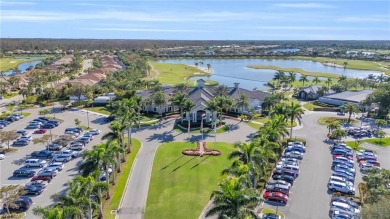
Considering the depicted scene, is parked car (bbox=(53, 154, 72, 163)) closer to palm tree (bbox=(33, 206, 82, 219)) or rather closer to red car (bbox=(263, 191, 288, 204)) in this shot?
palm tree (bbox=(33, 206, 82, 219))

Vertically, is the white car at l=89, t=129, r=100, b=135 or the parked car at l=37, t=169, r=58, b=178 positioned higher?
the white car at l=89, t=129, r=100, b=135

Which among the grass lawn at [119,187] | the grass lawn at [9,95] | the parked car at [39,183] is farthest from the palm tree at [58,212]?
the grass lawn at [9,95]

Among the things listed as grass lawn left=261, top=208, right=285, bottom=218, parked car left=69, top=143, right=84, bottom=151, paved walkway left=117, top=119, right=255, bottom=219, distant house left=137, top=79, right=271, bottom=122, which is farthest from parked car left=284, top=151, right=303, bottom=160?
parked car left=69, top=143, right=84, bottom=151

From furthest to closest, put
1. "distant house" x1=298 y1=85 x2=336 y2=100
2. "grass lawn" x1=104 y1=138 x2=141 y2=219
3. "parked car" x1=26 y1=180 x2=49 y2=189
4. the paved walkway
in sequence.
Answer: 1. "distant house" x1=298 y1=85 x2=336 y2=100
2. "parked car" x1=26 y1=180 x2=49 y2=189
3. the paved walkway
4. "grass lawn" x1=104 y1=138 x2=141 y2=219

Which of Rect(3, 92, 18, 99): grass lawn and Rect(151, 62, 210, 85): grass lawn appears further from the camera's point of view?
Rect(151, 62, 210, 85): grass lawn

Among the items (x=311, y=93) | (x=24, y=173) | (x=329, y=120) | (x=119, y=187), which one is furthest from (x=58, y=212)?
(x=311, y=93)

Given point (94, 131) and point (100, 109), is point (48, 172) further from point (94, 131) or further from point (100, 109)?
point (100, 109)

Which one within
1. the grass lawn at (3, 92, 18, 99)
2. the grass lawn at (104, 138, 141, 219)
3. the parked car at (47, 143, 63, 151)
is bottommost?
the grass lawn at (104, 138, 141, 219)
